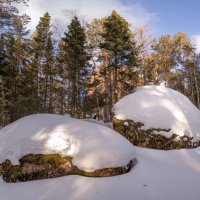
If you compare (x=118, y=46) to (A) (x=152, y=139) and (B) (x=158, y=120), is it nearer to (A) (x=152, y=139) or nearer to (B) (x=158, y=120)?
(B) (x=158, y=120)

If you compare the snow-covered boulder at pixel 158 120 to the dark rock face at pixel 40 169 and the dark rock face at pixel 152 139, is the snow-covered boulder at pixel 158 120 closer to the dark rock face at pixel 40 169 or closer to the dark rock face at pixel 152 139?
the dark rock face at pixel 152 139

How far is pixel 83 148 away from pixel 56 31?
20.4 metres

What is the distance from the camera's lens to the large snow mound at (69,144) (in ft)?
22.3

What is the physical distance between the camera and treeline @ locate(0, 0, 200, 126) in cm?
2209

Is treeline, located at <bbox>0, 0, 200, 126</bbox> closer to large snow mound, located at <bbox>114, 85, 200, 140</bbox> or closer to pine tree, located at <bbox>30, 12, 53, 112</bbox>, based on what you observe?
pine tree, located at <bbox>30, 12, 53, 112</bbox>

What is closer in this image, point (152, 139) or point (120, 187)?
point (120, 187)

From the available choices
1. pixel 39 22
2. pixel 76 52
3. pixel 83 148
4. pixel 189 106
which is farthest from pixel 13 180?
pixel 39 22

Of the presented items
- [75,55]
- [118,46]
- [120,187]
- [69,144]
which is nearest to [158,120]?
[69,144]

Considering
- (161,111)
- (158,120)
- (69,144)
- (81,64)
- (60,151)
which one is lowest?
(60,151)

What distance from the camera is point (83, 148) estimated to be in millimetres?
6895

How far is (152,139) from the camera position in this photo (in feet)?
38.5

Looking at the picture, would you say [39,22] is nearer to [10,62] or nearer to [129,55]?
[10,62]

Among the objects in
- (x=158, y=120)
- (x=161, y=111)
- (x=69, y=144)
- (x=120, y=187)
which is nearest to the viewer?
(x=120, y=187)

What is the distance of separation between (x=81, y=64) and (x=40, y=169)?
16660mm
